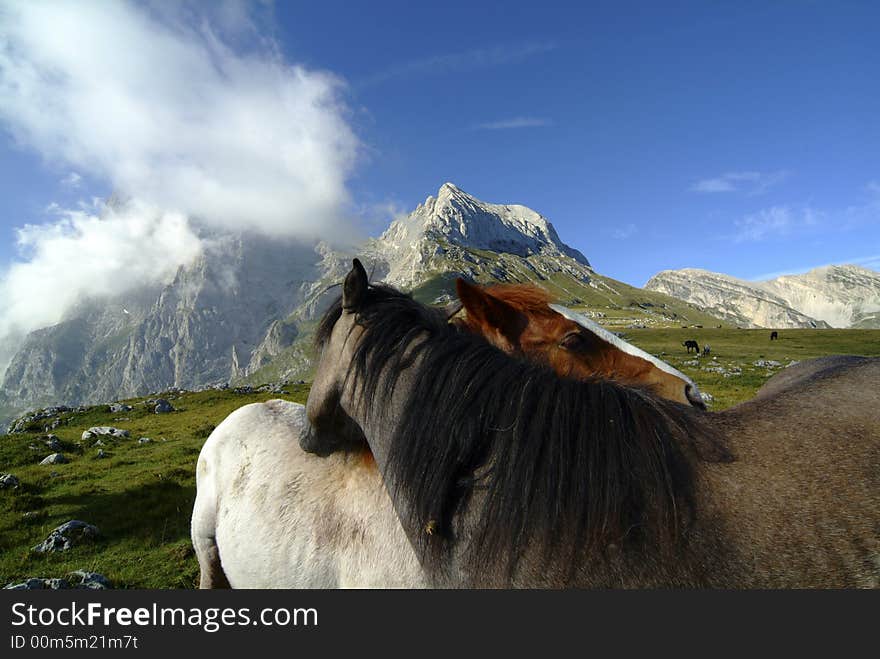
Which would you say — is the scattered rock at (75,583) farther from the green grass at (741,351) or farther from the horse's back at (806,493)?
the green grass at (741,351)

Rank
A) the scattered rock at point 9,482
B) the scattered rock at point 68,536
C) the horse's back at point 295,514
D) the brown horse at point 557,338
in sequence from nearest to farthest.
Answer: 1. the horse's back at point 295,514
2. the brown horse at point 557,338
3. the scattered rock at point 68,536
4. the scattered rock at point 9,482

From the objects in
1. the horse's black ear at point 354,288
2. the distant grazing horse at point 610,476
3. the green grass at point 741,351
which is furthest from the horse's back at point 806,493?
the green grass at point 741,351

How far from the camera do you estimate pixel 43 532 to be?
352 inches

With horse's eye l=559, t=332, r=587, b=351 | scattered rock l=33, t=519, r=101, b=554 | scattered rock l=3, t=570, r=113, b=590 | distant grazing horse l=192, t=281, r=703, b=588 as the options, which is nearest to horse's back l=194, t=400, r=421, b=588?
distant grazing horse l=192, t=281, r=703, b=588

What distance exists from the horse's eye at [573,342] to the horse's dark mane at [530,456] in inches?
78.9

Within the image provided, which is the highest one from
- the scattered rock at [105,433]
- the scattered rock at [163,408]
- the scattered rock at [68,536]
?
the scattered rock at [163,408]

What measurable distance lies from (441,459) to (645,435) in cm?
113

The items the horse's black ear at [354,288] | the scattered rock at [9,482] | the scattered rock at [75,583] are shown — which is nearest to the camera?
the horse's black ear at [354,288]

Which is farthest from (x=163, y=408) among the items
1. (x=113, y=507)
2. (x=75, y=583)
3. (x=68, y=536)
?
(x=75, y=583)

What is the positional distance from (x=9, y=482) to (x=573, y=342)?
15744 mm

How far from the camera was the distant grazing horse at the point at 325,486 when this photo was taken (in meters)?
3.48

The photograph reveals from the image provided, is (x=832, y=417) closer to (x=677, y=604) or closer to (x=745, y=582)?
(x=745, y=582)

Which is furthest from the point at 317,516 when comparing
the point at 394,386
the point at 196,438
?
the point at 196,438

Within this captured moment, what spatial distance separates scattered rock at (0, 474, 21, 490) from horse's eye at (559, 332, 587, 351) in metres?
15.3
